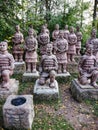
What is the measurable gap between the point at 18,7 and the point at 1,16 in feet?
3.46

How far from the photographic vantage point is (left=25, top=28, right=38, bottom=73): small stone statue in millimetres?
8104

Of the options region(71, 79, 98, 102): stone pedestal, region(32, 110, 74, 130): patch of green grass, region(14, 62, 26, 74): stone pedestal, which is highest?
region(14, 62, 26, 74): stone pedestal

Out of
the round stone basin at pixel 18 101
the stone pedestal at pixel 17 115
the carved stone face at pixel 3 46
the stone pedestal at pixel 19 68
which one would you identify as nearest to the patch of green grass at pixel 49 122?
the stone pedestal at pixel 17 115

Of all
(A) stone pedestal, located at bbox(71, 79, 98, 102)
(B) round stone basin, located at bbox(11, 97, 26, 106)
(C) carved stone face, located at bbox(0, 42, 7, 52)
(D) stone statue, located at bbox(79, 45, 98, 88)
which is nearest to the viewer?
(B) round stone basin, located at bbox(11, 97, 26, 106)

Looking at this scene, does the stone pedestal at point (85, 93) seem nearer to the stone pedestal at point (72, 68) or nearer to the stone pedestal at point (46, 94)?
the stone pedestal at point (46, 94)

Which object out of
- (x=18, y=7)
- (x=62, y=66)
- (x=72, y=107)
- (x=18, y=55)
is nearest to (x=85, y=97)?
(x=72, y=107)

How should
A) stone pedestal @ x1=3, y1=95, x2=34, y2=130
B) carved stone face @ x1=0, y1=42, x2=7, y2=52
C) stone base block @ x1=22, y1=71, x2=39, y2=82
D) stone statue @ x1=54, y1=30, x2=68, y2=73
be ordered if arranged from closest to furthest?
stone pedestal @ x1=3, y1=95, x2=34, y2=130
carved stone face @ x1=0, y1=42, x2=7, y2=52
stone base block @ x1=22, y1=71, x2=39, y2=82
stone statue @ x1=54, y1=30, x2=68, y2=73

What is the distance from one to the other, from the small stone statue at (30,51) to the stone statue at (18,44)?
81 cm

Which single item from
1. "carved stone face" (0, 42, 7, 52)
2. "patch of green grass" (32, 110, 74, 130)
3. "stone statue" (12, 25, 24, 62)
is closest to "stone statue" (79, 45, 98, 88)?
"patch of green grass" (32, 110, 74, 130)

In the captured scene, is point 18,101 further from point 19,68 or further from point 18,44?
point 18,44

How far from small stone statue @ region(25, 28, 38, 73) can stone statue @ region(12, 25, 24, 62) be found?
2.67 feet

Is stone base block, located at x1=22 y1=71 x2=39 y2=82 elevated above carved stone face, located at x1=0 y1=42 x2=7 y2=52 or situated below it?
below

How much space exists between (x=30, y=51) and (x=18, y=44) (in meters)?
1.06

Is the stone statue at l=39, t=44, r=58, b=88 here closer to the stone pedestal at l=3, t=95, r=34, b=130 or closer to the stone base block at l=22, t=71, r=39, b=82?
the stone base block at l=22, t=71, r=39, b=82
